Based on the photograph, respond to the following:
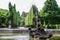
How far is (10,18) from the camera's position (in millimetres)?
54375

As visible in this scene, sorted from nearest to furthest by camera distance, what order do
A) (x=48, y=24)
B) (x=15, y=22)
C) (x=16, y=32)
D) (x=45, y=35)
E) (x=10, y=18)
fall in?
(x=45, y=35), (x=16, y=32), (x=48, y=24), (x=10, y=18), (x=15, y=22)

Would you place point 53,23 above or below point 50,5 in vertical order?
below

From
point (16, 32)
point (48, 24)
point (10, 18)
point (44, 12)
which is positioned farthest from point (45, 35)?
point (10, 18)

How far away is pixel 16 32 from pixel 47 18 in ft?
26.2

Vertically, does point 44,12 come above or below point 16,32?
above

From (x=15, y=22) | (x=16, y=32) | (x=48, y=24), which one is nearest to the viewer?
(x=16, y=32)

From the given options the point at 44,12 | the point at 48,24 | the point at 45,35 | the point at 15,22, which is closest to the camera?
the point at 45,35

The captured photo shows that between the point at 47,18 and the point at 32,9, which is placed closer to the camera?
the point at 47,18

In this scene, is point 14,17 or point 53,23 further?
point 14,17

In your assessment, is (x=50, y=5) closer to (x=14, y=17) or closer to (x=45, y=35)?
(x=14, y=17)

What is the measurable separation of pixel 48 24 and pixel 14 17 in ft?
45.7

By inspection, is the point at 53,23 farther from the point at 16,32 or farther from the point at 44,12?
the point at 16,32

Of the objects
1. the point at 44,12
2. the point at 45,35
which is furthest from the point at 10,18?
the point at 45,35

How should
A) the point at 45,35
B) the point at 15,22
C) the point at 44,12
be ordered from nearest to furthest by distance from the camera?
the point at 45,35 < the point at 44,12 < the point at 15,22
